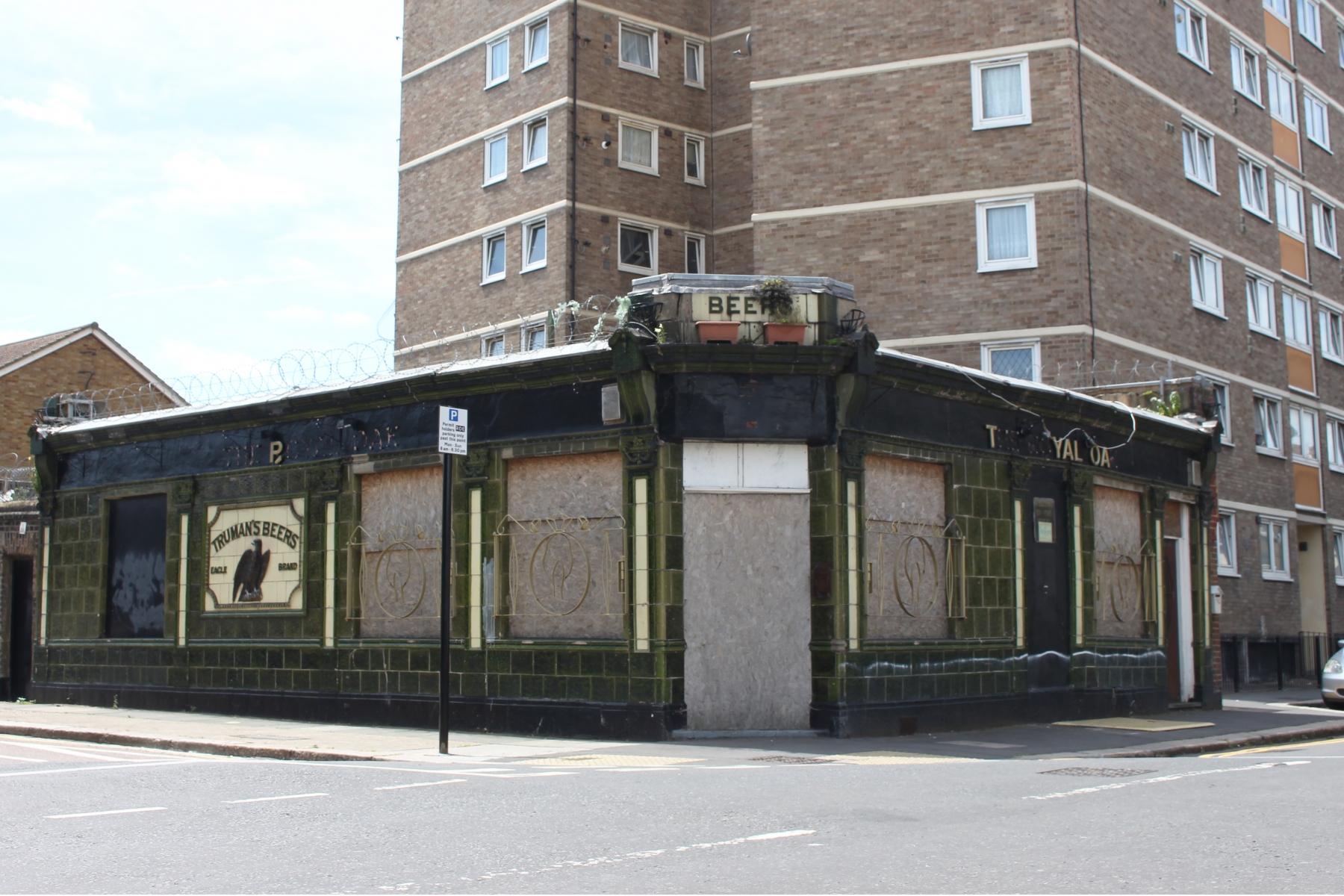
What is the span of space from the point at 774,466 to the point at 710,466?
0.74 m

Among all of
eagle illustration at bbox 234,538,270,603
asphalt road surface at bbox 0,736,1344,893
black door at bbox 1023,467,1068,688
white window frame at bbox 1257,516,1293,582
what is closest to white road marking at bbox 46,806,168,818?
asphalt road surface at bbox 0,736,1344,893

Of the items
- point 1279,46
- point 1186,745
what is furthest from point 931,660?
point 1279,46

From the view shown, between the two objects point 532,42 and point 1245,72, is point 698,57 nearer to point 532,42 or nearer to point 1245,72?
point 532,42

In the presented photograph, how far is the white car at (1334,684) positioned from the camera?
76.3ft

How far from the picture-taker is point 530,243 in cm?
Answer: 3347

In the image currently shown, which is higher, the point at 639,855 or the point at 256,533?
the point at 256,533

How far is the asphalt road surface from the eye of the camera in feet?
21.9

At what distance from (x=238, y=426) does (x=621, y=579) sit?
713 cm

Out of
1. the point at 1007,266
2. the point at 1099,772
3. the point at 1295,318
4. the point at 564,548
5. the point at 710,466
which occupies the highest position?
the point at 1295,318

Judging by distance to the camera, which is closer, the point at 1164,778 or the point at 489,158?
the point at 1164,778

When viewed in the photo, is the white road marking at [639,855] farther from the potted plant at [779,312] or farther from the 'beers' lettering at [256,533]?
the 'beers' lettering at [256,533]

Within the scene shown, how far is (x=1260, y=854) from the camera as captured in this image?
7359mm

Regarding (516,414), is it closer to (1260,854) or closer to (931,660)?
(931,660)

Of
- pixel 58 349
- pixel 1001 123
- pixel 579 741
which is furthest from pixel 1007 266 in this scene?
pixel 58 349
